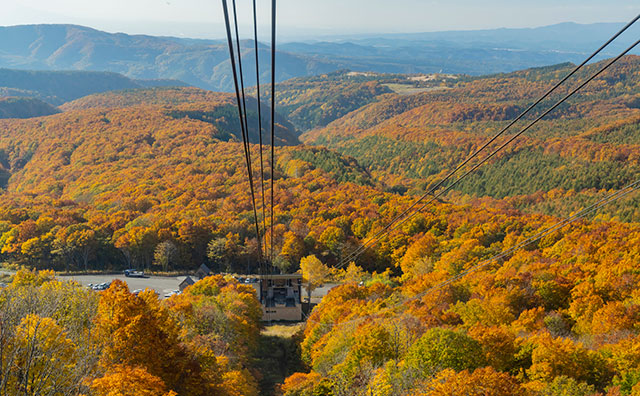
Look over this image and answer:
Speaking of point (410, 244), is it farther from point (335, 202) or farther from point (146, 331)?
point (146, 331)

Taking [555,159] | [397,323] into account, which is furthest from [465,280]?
[555,159]

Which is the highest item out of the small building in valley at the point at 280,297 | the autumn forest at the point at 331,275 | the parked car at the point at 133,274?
the autumn forest at the point at 331,275

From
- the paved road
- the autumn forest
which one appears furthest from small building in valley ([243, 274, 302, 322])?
the paved road

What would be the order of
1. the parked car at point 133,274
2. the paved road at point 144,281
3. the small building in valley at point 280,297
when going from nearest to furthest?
the small building in valley at point 280,297
the paved road at point 144,281
the parked car at point 133,274

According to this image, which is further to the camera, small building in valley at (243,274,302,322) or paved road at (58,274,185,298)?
paved road at (58,274,185,298)

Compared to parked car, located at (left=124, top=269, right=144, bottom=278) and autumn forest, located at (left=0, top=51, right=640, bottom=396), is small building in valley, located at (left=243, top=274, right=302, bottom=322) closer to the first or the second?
autumn forest, located at (left=0, top=51, right=640, bottom=396)

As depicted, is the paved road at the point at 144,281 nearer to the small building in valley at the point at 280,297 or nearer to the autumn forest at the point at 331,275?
the autumn forest at the point at 331,275

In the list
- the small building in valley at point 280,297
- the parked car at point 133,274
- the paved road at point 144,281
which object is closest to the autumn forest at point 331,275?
the paved road at point 144,281

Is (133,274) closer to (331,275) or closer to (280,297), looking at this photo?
(280,297)
